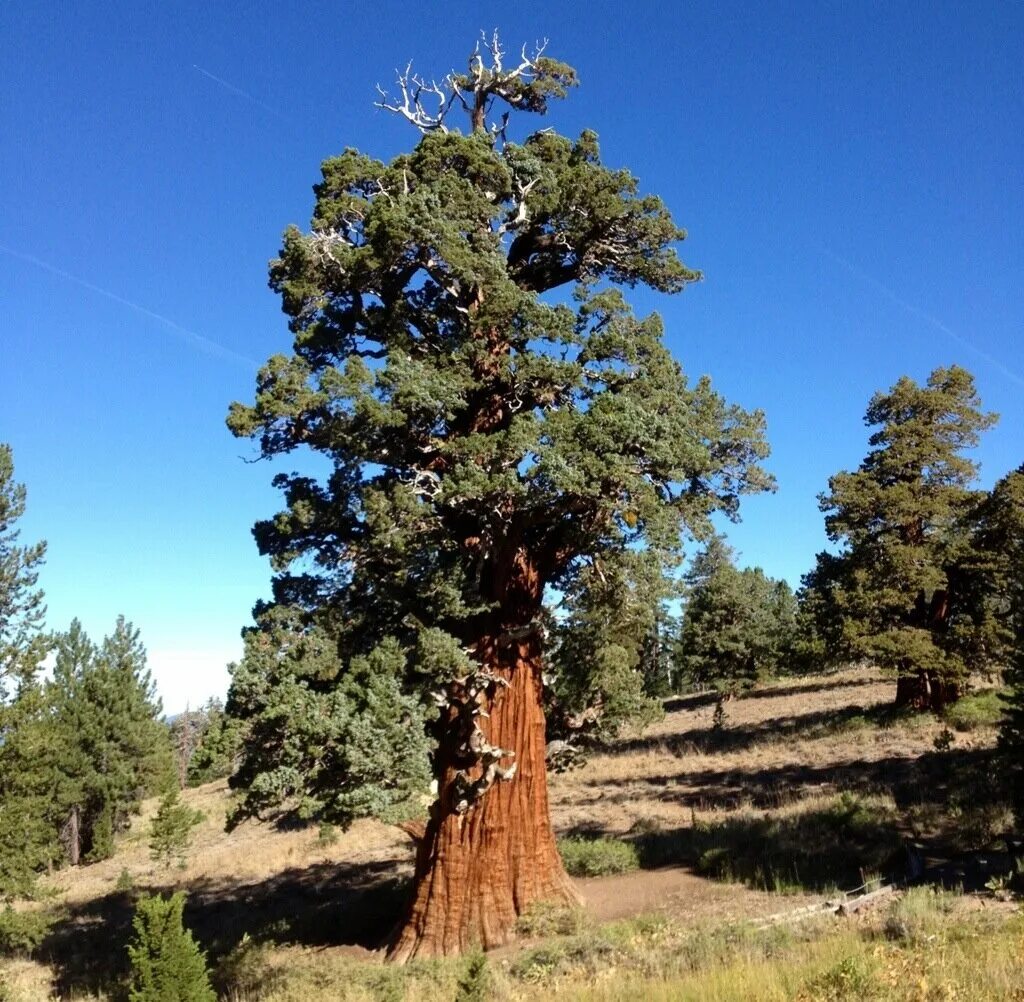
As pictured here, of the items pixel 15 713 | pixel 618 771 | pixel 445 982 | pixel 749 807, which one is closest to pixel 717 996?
pixel 445 982

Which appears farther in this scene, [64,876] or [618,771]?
[64,876]

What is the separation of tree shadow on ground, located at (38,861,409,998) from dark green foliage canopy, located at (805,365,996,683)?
56.6 ft

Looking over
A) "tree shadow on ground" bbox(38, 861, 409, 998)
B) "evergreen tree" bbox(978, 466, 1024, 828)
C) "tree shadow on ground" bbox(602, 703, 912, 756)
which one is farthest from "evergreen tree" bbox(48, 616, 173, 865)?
"evergreen tree" bbox(978, 466, 1024, 828)

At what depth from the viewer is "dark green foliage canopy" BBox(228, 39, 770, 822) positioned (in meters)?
10.8

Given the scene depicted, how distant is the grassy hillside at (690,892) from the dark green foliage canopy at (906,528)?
3270mm

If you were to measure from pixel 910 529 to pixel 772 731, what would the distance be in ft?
33.4

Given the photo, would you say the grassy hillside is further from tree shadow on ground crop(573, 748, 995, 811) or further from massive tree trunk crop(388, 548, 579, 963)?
massive tree trunk crop(388, 548, 579, 963)

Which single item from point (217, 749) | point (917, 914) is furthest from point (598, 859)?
point (217, 749)

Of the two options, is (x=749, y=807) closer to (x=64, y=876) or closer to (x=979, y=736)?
(x=979, y=736)

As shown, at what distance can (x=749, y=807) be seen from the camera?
1889 centimetres

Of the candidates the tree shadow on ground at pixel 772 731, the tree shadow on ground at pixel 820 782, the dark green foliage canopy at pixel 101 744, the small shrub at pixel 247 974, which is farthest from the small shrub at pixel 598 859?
the dark green foliage canopy at pixel 101 744

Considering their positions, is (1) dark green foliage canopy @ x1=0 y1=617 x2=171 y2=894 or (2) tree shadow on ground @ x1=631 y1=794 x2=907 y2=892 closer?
(2) tree shadow on ground @ x1=631 y1=794 x2=907 y2=892

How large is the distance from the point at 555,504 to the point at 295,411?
427 centimetres

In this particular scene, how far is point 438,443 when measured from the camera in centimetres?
1218
